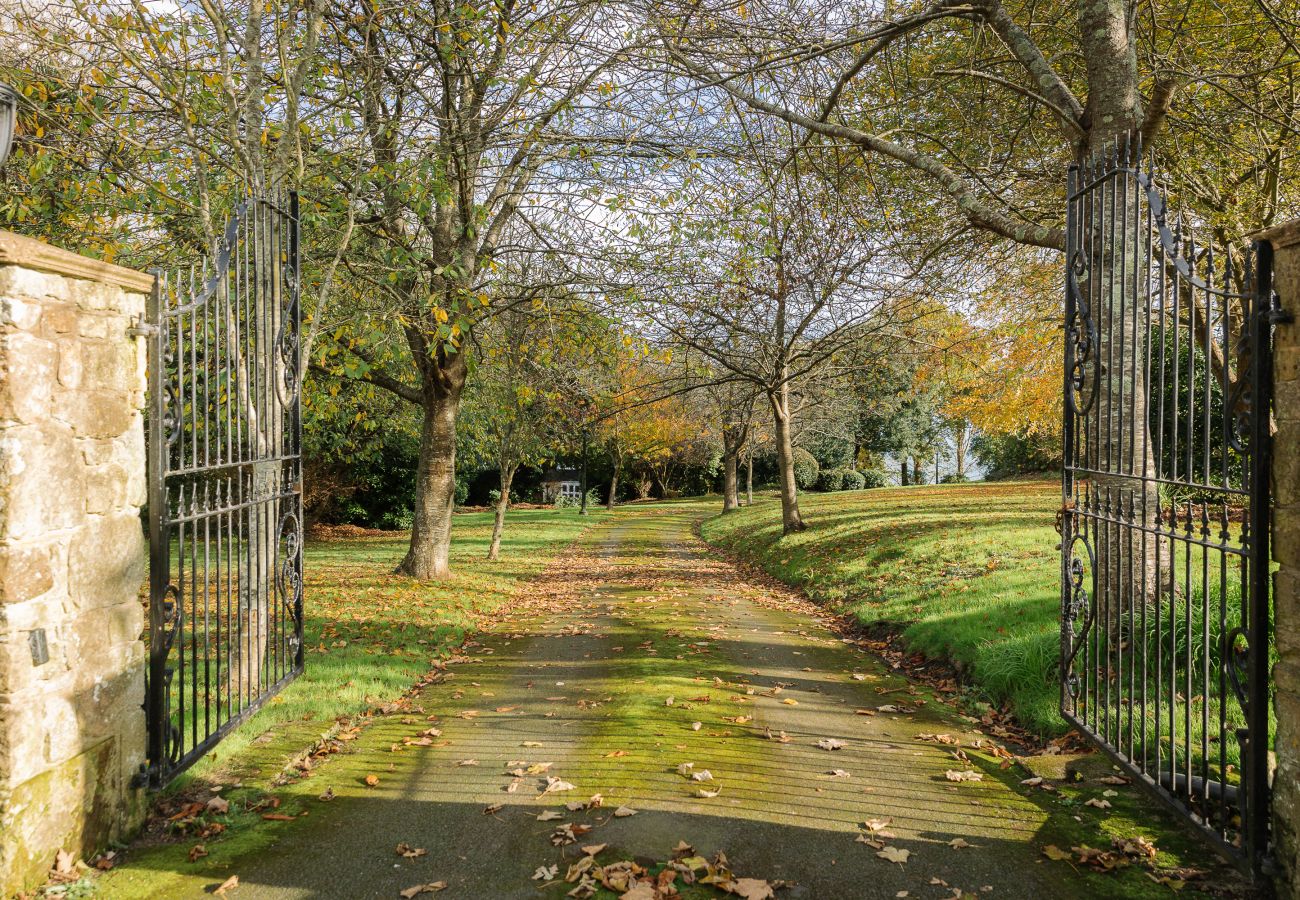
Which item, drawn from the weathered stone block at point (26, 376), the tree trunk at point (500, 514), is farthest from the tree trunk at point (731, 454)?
the weathered stone block at point (26, 376)

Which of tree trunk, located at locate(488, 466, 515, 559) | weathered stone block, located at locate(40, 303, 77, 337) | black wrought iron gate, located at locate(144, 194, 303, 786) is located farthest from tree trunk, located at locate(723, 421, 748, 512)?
weathered stone block, located at locate(40, 303, 77, 337)

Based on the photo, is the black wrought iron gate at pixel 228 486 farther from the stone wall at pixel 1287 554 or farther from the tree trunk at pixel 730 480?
the tree trunk at pixel 730 480

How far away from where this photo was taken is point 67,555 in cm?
353

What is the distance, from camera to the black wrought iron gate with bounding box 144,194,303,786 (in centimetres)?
393

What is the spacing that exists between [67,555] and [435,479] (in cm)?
894

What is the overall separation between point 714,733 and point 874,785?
48.3 inches

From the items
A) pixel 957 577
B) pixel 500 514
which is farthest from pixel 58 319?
pixel 500 514

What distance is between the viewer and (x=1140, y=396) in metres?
5.48

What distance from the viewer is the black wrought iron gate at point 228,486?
12.9ft

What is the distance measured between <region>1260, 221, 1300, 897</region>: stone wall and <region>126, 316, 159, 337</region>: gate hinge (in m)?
4.95

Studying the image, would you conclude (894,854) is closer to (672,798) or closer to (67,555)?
(672,798)

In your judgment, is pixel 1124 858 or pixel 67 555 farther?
pixel 1124 858

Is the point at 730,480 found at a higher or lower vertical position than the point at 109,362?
lower

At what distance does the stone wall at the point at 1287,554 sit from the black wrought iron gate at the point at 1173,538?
54 millimetres
